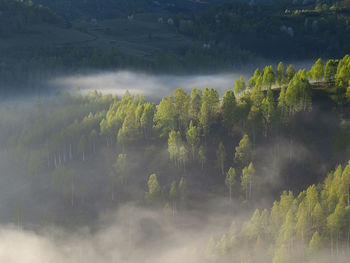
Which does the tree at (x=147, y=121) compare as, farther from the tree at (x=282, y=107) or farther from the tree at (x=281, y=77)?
the tree at (x=281, y=77)

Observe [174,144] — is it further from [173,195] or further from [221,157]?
[173,195]

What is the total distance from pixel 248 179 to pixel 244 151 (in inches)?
324

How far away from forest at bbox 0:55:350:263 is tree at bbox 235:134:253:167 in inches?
11.0

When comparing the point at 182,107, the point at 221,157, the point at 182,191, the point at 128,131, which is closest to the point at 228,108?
the point at 221,157

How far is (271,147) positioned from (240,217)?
72.0ft

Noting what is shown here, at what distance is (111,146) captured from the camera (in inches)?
6107

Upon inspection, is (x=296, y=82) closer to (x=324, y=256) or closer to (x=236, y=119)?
(x=236, y=119)

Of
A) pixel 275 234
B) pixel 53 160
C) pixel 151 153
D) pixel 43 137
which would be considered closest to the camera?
pixel 275 234

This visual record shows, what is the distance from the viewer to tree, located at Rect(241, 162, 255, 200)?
404 ft

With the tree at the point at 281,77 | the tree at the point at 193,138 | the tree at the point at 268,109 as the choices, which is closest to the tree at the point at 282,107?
the tree at the point at 268,109

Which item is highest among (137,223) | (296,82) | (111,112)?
(296,82)

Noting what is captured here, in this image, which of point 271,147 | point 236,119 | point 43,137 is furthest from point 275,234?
point 43,137

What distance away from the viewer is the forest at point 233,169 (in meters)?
107

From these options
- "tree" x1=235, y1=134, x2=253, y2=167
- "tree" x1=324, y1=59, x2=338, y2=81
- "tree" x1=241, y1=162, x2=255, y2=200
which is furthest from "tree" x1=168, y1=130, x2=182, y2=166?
"tree" x1=324, y1=59, x2=338, y2=81
